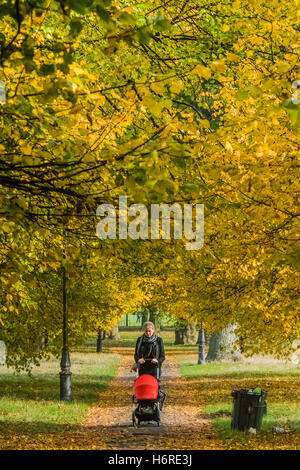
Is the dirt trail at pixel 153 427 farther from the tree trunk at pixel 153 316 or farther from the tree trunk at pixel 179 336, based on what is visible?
the tree trunk at pixel 179 336

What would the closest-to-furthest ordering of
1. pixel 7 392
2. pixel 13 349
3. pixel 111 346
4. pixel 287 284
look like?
pixel 287 284
pixel 13 349
pixel 7 392
pixel 111 346

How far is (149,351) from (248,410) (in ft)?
7.23

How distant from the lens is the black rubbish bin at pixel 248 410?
11.9 meters

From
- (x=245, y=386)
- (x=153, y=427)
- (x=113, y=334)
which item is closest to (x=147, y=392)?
(x=153, y=427)

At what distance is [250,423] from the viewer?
1195 centimetres

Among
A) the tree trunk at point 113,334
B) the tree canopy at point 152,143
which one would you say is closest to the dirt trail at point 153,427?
the tree canopy at point 152,143

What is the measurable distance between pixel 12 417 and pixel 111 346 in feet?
140

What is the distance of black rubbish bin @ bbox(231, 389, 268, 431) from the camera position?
470 inches

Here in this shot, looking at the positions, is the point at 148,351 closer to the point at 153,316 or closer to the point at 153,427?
the point at 153,427

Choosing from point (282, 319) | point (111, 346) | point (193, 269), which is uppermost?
point (193, 269)

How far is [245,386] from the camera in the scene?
22.0 metres
